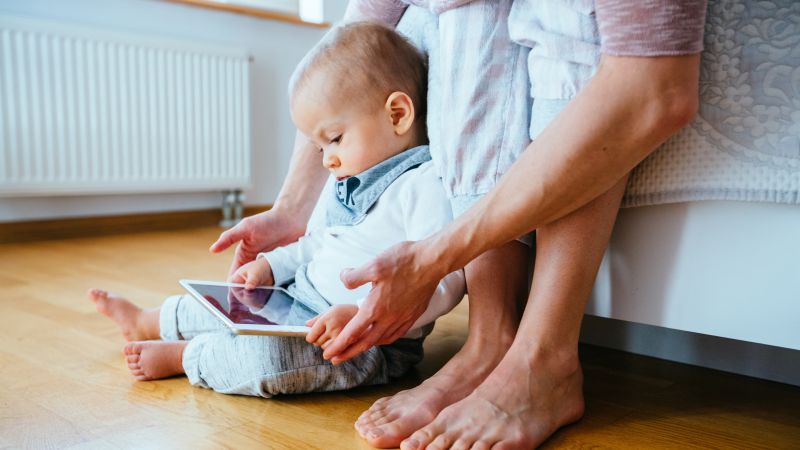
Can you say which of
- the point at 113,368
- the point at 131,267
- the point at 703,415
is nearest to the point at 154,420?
the point at 113,368

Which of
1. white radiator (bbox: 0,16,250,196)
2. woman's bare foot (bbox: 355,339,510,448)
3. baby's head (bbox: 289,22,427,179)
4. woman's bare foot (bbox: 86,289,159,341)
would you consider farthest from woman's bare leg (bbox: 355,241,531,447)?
white radiator (bbox: 0,16,250,196)

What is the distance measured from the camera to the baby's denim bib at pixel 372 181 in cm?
86

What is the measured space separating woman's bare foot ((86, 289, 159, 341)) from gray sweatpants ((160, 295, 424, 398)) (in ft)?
0.61

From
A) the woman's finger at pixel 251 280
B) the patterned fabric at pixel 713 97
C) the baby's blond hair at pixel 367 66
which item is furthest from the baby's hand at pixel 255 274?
the patterned fabric at pixel 713 97

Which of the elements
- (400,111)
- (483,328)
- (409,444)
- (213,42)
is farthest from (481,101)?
(213,42)

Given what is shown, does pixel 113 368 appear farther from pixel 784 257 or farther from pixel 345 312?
pixel 784 257

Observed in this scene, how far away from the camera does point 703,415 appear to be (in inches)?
31.9

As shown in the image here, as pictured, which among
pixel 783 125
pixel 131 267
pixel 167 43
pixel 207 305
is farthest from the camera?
pixel 167 43

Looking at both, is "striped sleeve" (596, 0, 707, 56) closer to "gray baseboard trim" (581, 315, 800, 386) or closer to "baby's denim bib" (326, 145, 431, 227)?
"baby's denim bib" (326, 145, 431, 227)

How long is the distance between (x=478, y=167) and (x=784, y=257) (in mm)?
316

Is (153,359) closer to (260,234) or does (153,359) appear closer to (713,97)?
(260,234)

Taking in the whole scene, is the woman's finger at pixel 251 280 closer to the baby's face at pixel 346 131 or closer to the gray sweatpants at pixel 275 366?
the gray sweatpants at pixel 275 366

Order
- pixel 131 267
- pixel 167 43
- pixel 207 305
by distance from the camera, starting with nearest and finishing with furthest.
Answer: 1. pixel 207 305
2. pixel 131 267
3. pixel 167 43

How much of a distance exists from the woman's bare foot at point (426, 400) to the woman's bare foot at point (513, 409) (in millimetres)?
25
